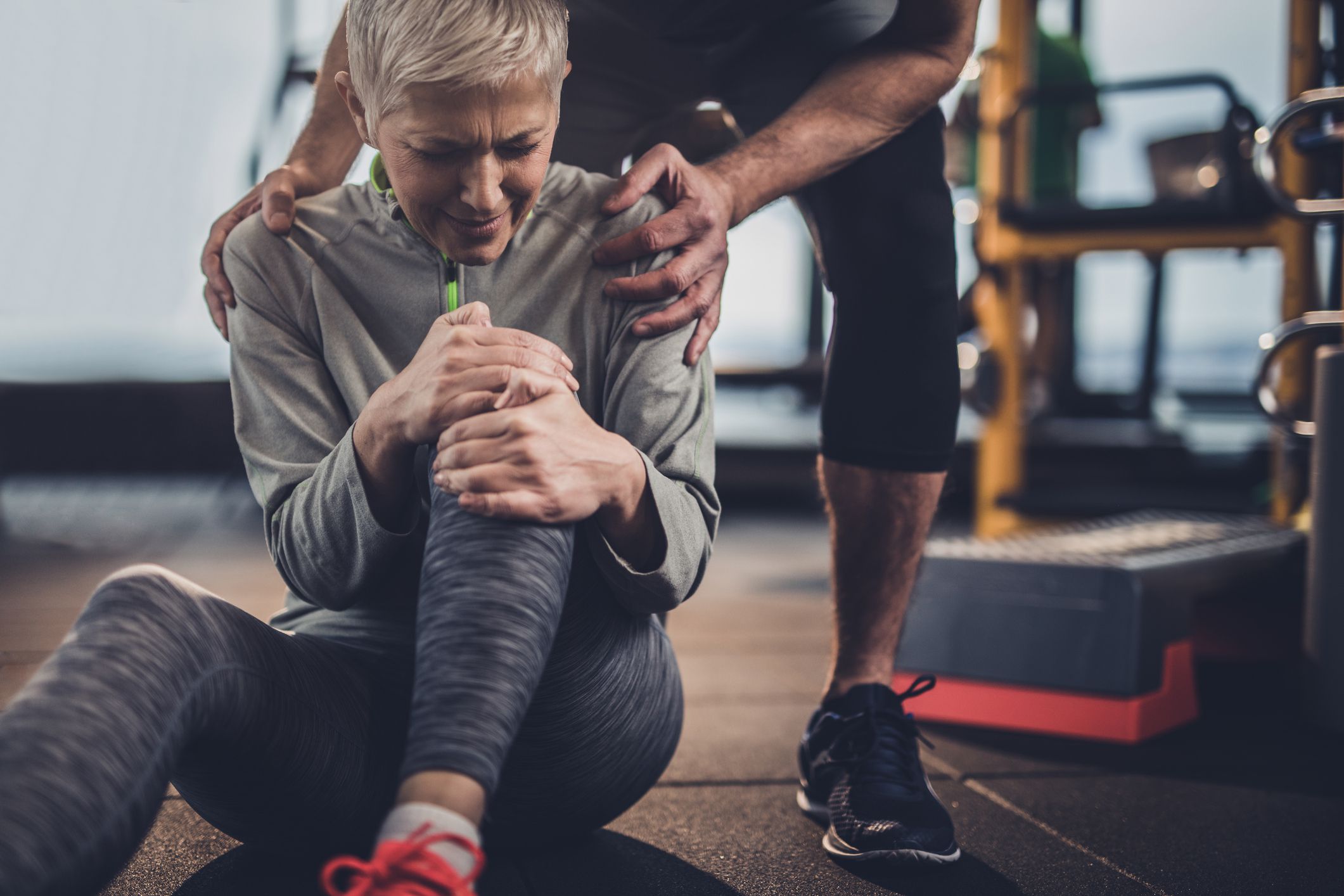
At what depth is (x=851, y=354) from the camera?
3.77 feet

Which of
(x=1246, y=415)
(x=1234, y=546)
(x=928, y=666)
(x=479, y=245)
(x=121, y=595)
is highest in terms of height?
(x=479, y=245)

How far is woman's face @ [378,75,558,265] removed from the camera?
2.38 feet

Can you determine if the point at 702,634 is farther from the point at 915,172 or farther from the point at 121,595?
the point at 121,595

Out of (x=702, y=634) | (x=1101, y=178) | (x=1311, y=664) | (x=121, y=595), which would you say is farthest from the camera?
(x=1101, y=178)

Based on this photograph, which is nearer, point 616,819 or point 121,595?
point 121,595

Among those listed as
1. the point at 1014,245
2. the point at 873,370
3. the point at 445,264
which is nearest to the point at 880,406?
the point at 873,370

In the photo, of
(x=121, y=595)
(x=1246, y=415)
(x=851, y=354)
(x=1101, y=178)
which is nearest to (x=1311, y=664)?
(x=851, y=354)

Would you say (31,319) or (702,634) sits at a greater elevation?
(31,319)

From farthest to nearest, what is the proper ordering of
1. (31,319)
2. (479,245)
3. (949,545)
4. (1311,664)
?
(31,319)
(949,545)
(1311,664)
(479,245)

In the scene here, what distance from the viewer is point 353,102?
82 centimetres

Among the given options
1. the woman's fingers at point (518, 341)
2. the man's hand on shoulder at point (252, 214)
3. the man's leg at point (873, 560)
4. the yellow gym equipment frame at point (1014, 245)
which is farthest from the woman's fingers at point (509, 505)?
the yellow gym equipment frame at point (1014, 245)

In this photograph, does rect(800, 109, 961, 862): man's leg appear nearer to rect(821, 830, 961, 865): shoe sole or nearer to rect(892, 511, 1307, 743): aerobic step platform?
rect(821, 830, 961, 865): shoe sole

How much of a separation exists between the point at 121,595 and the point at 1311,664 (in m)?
1.49

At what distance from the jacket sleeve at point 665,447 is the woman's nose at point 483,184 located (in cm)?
14
